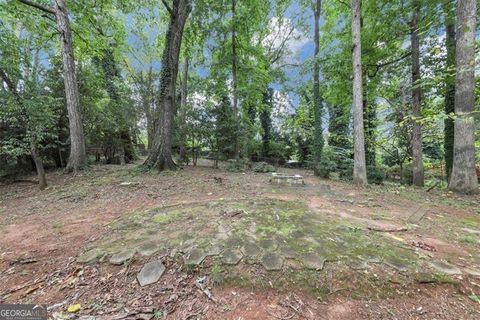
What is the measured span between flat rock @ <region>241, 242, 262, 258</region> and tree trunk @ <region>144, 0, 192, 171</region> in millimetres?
5830

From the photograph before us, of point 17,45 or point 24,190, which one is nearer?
point 24,190

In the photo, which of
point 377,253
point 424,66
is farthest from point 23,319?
point 424,66

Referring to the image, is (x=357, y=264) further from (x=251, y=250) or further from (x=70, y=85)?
(x=70, y=85)

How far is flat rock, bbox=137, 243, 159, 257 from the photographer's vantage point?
2295mm

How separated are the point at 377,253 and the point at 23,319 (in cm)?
299

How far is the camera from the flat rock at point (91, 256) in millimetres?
2279

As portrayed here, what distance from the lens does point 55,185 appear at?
20.1 ft

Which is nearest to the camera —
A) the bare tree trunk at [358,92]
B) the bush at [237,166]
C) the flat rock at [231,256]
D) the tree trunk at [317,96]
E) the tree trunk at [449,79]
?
the flat rock at [231,256]

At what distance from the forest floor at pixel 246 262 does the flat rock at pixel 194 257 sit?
0.4 inches

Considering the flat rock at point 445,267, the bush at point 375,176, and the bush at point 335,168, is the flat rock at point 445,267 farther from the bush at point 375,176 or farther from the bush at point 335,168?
the bush at point 335,168

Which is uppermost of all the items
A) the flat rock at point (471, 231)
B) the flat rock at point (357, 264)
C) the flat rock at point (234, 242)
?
the flat rock at point (234, 242)

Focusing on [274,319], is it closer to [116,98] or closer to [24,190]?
[24,190]

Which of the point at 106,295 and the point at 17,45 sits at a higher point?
the point at 17,45

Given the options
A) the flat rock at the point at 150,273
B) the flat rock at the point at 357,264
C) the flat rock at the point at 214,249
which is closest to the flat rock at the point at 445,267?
the flat rock at the point at 357,264
